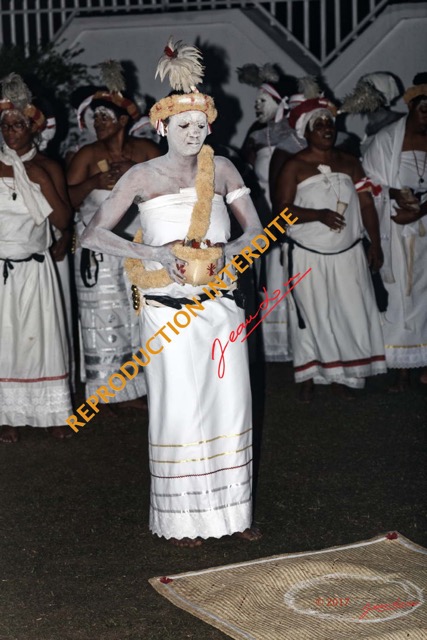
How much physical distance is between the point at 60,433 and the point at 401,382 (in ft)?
8.79

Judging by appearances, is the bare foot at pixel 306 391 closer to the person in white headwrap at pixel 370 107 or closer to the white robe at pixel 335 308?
the white robe at pixel 335 308

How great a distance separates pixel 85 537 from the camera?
534 cm

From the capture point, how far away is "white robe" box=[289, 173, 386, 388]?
7.97 m

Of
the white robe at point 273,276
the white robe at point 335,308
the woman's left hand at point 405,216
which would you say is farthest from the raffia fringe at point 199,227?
the white robe at point 273,276

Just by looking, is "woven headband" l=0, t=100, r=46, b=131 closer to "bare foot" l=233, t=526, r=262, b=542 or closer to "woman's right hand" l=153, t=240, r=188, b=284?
"woman's right hand" l=153, t=240, r=188, b=284

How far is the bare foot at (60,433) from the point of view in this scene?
23.7 feet

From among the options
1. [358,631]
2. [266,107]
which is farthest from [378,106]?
[358,631]

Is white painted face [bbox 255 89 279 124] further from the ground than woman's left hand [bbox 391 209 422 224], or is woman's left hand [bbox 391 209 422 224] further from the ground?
white painted face [bbox 255 89 279 124]

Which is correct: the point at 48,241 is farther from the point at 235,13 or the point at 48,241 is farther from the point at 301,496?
the point at 235,13

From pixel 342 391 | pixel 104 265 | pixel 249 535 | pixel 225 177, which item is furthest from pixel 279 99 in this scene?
pixel 249 535

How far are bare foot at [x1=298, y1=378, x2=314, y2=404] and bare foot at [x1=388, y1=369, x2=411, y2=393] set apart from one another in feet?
2.06

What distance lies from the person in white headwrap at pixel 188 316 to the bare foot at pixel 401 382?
320 centimetres

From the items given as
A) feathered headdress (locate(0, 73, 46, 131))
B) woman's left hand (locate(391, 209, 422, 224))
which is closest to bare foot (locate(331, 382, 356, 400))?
woman's left hand (locate(391, 209, 422, 224))

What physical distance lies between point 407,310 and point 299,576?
4.19m
